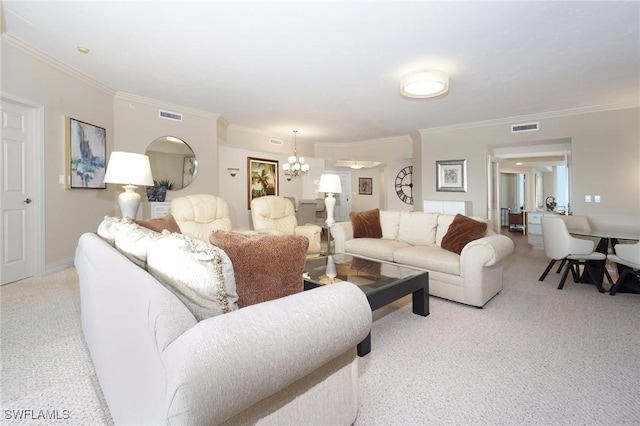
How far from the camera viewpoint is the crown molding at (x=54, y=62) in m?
3.13

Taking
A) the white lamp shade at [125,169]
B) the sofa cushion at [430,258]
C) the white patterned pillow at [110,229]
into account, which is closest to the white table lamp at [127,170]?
the white lamp shade at [125,169]

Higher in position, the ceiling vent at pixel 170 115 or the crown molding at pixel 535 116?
the crown molding at pixel 535 116

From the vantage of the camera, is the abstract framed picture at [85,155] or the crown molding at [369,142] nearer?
the abstract framed picture at [85,155]

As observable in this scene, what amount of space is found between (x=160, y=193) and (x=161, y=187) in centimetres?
10

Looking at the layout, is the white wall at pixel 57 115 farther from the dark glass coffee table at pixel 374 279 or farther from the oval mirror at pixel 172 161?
the dark glass coffee table at pixel 374 279

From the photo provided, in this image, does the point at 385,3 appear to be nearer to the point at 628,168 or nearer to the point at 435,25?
the point at 435,25

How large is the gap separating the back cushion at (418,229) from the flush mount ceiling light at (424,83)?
1.53m

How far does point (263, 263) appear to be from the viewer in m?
1.35

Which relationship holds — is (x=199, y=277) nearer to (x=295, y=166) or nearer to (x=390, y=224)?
(x=390, y=224)

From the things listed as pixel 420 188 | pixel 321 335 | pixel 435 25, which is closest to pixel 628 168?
pixel 420 188

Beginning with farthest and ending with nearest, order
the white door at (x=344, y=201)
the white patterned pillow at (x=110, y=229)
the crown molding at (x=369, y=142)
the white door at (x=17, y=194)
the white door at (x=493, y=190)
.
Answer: the white door at (x=344, y=201) < the crown molding at (x=369, y=142) < the white door at (x=493, y=190) < the white door at (x=17, y=194) < the white patterned pillow at (x=110, y=229)

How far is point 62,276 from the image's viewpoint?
12.0 ft

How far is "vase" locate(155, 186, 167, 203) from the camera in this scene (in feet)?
16.7

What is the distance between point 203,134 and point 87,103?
1795 mm
